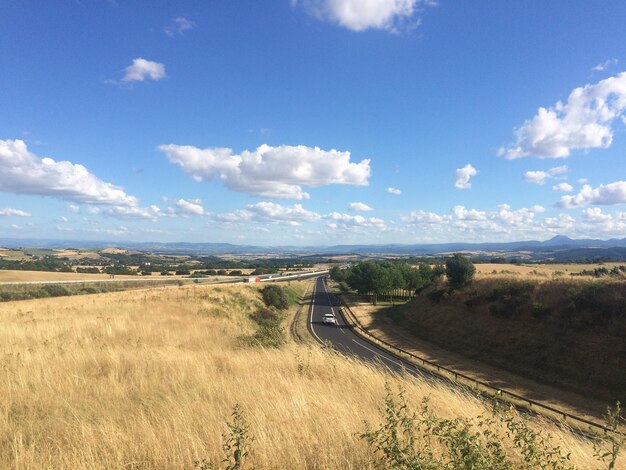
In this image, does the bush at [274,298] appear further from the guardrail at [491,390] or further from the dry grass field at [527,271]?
the dry grass field at [527,271]

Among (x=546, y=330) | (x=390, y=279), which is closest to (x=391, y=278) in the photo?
(x=390, y=279)

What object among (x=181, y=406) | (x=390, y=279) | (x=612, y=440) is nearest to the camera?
(x=612, y=440)

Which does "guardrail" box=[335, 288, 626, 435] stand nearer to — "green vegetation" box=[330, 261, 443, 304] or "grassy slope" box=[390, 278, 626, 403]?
"grassy slope" box=[390, 278, 626, 403]

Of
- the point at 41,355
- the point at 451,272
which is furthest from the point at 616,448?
the point at 451,272

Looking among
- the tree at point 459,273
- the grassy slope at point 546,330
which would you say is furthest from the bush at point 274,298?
the tree at point 459,273

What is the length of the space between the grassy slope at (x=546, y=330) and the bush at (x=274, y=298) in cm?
2720

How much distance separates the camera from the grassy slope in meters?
32.5

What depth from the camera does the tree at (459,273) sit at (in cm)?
6131

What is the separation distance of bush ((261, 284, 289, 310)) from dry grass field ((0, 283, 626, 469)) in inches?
2393

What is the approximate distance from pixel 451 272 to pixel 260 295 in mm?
34738

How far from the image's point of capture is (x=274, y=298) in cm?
7356

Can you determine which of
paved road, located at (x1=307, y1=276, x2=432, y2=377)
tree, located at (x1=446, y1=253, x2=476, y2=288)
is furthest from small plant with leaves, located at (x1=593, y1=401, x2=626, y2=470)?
tree, located at (x1=446, y1=253, x2=476, y2=288)

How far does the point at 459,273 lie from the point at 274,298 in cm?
3416

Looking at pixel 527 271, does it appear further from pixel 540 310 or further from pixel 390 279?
pixel 540 310
